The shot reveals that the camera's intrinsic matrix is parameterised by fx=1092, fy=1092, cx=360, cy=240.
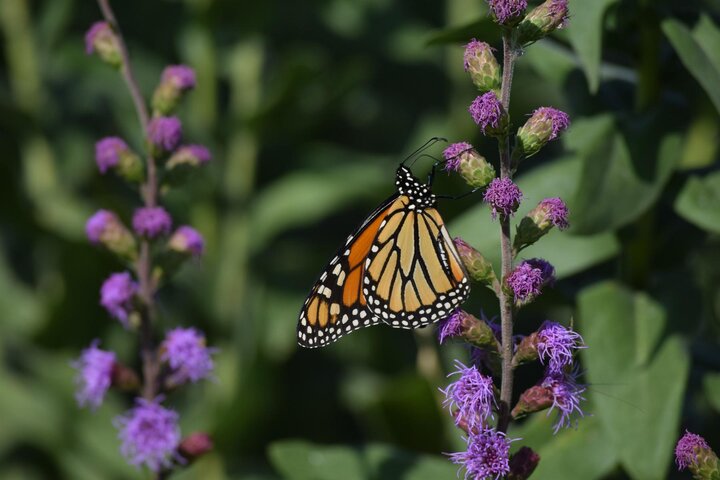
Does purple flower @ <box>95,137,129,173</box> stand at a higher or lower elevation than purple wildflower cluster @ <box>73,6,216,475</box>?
higher

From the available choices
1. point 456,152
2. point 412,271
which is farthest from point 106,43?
point 456,152

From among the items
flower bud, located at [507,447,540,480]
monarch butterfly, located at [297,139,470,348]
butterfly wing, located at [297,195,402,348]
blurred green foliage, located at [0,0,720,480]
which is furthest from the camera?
blurred green foliage, located at [0,0,720,480]

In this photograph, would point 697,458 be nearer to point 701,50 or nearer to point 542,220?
point 542,220

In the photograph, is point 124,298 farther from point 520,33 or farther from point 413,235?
point 520,33

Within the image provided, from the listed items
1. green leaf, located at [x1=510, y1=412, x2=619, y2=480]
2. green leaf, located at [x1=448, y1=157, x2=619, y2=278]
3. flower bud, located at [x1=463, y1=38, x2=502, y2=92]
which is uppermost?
green leaf, located at [x1=448, y1=157, x2=619, y2=278]

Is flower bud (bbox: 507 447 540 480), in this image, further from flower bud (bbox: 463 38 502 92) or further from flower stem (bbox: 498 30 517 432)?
flower bud (bbox: 463 38 502 92)

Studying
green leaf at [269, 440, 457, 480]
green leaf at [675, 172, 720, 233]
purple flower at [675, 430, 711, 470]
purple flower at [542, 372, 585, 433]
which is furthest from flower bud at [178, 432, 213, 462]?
green leaf at [675, 172, 720, 233]
